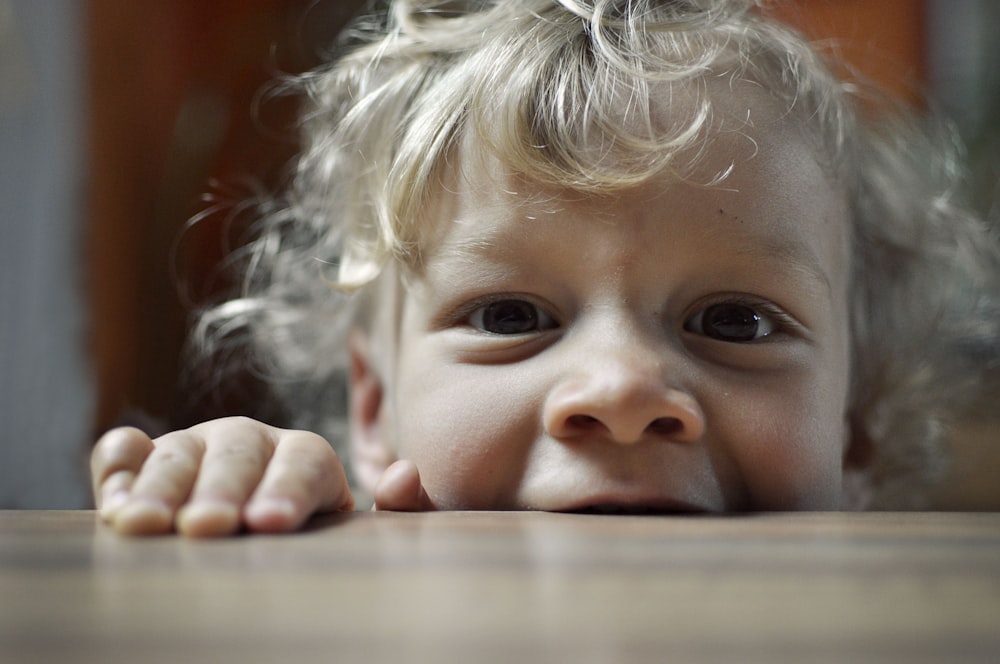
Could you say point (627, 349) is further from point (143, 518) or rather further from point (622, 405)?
point (143, 518)

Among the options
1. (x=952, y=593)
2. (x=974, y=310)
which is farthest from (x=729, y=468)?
(x=974, y=310)

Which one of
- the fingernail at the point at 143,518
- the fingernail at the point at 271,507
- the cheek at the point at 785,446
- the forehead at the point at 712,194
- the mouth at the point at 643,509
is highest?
the forehead at the point at 712,194

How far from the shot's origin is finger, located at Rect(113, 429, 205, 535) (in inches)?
21.6

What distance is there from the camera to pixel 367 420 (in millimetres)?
1343

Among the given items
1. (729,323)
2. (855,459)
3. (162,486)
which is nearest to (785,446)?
(729,323)

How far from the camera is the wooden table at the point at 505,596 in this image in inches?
12.7

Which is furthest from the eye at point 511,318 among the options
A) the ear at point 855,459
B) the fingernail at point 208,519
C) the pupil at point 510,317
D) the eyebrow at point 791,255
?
the ear at point 855,459

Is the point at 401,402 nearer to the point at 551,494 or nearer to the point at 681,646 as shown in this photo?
the point at 551,494

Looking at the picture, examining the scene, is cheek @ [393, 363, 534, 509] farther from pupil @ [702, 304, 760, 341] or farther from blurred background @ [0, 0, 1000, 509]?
blurred background @ [0, 0, 1000, 509]

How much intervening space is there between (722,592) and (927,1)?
2.28 meters

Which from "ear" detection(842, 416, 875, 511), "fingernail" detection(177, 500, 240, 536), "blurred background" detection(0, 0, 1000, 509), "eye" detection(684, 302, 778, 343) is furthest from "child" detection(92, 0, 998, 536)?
"blurred background" detection(0, 0, 1000, 509)

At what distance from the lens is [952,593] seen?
40 centimetres

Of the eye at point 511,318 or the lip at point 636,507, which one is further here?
the eye at point 511,318

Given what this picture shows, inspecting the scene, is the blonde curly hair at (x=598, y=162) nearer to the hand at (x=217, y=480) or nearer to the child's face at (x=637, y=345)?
the child's face at (x=637, y=345)
